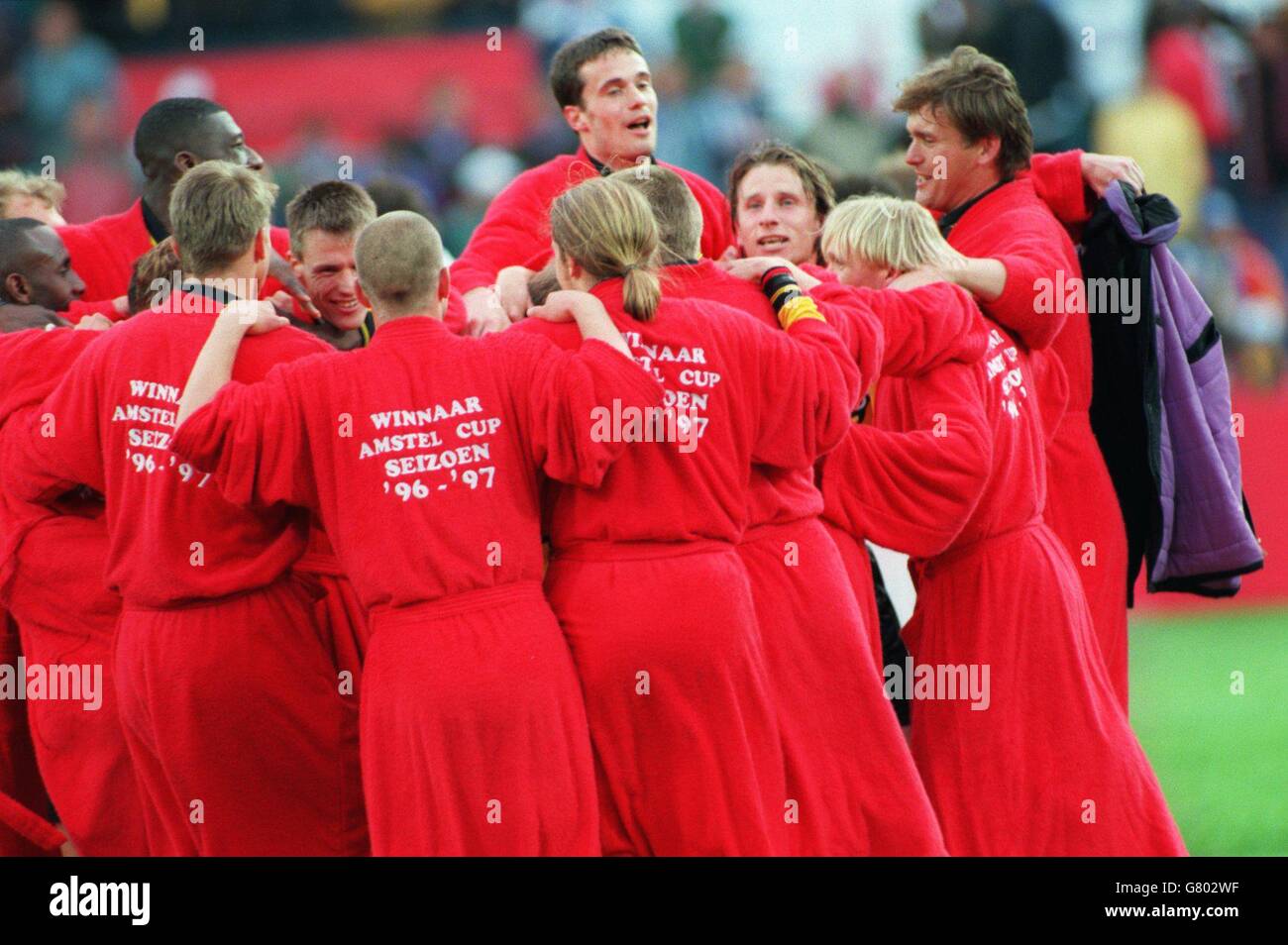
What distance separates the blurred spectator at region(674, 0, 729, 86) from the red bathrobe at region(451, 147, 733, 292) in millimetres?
8680

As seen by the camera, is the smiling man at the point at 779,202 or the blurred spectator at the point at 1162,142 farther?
the blurred spectator at the point at 1162,142

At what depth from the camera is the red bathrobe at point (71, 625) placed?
5.62 metres

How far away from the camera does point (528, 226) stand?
252 inches

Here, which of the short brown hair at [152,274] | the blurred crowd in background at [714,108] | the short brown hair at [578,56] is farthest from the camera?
the blurred crowd in background at [714,108]

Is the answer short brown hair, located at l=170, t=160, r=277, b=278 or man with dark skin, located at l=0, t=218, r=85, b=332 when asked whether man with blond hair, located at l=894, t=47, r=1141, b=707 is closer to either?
short brown hair, located at l=170, t=160, r=277, b=278

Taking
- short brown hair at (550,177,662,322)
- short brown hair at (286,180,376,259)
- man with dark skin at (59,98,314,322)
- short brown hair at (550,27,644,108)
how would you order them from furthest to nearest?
short brown hair at (550,27,644,108) < man with dark skin at (59,98,314,322) < short brown hair at (286,180,376,259) < short brown hair at (550,177,662,322)

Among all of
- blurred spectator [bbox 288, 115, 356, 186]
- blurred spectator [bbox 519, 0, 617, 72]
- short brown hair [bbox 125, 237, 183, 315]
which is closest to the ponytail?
short brown hair [bbox 125, 237, 183, 315]

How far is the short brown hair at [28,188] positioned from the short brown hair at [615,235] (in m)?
3.03

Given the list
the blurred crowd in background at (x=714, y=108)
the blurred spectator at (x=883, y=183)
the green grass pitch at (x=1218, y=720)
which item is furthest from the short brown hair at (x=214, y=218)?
the blurred crowd in background at (x=714, y=108)

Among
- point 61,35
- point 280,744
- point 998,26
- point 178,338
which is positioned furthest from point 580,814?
point 61,35

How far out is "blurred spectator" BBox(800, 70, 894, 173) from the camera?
14352 mm

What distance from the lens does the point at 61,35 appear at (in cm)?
1538

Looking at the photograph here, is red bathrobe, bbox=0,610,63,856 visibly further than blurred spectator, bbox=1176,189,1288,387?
No

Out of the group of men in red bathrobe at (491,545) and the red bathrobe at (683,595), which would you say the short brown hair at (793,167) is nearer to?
the group of men in red bathrobe at (491,545)
